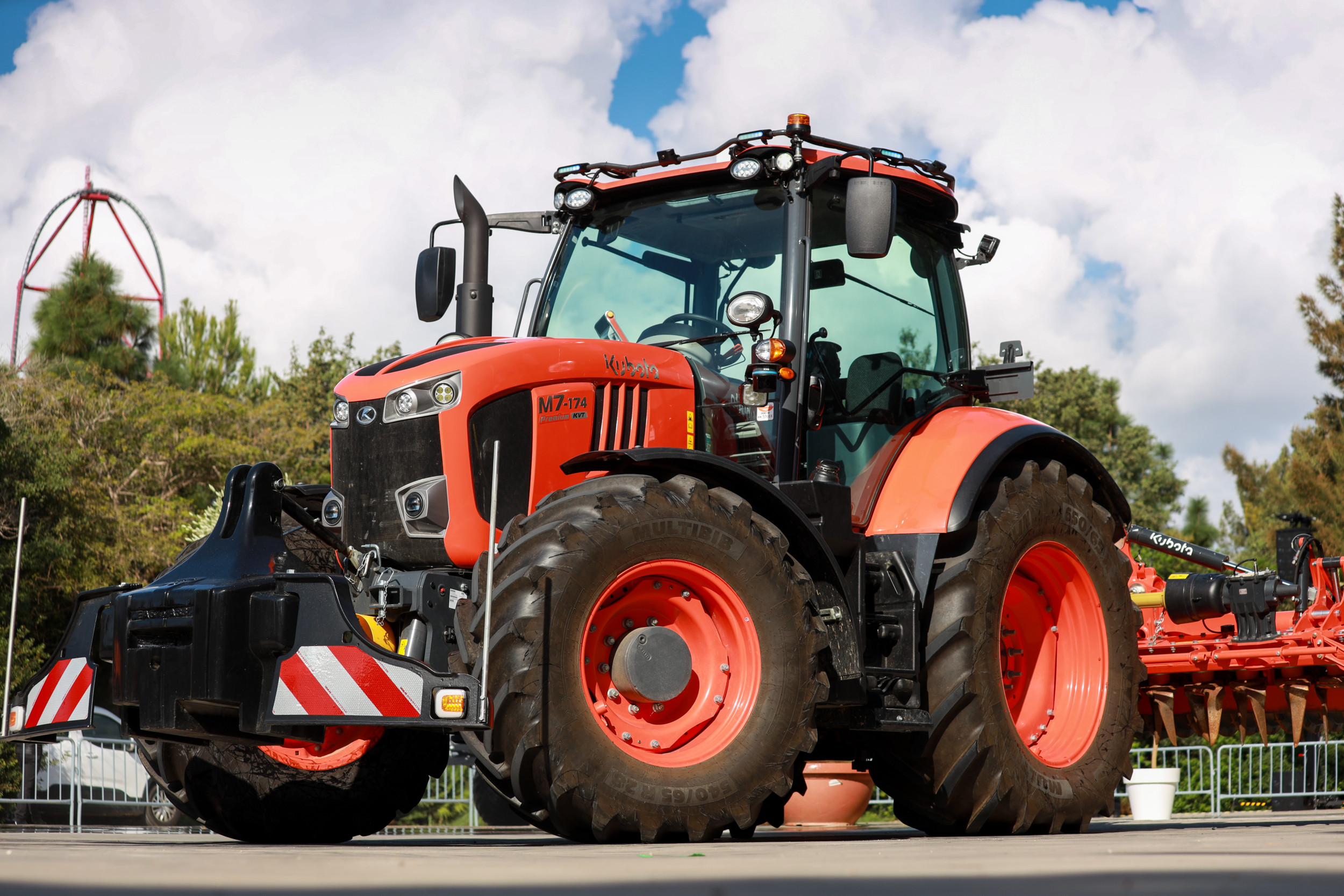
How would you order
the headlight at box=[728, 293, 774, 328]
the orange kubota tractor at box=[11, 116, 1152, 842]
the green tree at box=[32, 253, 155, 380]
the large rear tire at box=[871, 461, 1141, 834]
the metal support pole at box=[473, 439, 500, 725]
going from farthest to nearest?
the green tree at box=[32, 253, 155, 380], the headlight at box=[728, 293, 774, 328], the large rear tire at box=[871, 461, 1141, 834], the orange kubota tractor at box=[11, 116, 1152, 842], the metal support pole at box=[473, 439, 500, 725]

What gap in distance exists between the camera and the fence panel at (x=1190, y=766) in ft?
49.5

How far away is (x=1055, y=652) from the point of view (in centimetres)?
705

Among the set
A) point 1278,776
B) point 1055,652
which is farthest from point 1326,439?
point 1055,652

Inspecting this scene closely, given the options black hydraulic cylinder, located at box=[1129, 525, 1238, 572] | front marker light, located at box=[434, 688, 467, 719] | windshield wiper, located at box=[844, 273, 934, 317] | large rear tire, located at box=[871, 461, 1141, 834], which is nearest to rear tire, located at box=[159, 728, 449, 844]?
front marker light, located at box=[434, 688, 467, 719]

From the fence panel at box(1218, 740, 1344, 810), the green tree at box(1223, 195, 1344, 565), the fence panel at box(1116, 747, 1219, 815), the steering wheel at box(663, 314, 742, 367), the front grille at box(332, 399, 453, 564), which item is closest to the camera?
the front grille at box(332, 399, 453, 564)

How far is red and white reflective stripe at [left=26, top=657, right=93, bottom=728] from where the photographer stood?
5.65 metres

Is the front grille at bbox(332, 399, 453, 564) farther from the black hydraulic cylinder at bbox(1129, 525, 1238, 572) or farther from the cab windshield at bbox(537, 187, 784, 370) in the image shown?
the black hydraulic cylinder at bbox(1129, 525, 1238, 572)

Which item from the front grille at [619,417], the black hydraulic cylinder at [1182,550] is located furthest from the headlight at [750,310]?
the black hydraulic cylinder at [1182,550]

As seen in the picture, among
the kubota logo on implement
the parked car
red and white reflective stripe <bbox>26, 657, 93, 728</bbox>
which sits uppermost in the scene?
the kubota logo on implement

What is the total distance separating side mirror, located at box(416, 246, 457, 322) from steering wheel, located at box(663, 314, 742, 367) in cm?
119

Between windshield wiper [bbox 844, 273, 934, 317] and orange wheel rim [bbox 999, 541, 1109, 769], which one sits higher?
windshield wiper [bbox 844, 273, 934, 317]

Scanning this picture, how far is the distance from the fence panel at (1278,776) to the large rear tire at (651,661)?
1040 cm

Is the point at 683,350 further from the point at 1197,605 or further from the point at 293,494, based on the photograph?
the point at 1197,605

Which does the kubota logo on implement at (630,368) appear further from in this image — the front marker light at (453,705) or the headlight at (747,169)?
the front marker light at (453,705)
